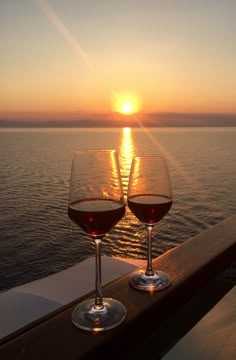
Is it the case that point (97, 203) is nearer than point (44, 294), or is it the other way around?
point (97, 203)

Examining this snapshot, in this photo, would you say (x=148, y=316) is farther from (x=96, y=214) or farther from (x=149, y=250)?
(x=96, y=214)

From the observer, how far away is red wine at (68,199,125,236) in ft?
4.13

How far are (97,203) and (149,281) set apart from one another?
0.45m

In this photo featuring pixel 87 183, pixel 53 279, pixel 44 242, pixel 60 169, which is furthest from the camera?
pixel 60 169

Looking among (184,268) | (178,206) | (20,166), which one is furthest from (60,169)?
(184,268)

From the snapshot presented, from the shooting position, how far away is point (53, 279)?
1188cm

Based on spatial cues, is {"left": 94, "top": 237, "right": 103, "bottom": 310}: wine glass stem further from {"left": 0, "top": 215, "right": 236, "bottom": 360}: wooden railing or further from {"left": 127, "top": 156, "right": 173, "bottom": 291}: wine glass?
{"left": 127, "top": 156, "right": 173, "bottom": 291}: wine glass

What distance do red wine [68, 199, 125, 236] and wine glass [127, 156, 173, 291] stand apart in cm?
22

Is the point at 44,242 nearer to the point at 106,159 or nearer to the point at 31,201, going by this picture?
the point at 31,201

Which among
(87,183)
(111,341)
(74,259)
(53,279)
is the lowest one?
(74,259)

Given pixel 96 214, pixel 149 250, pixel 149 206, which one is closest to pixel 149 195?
pixel 149 206

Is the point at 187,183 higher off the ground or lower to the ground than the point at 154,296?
lower

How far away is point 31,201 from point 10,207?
301 centimetres

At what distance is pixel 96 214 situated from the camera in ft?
4.12
